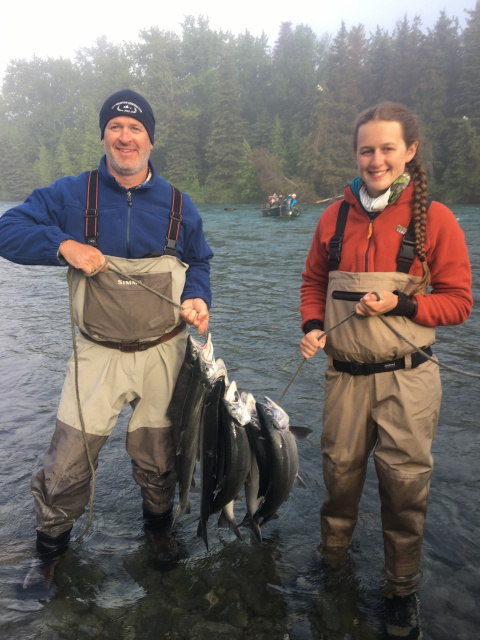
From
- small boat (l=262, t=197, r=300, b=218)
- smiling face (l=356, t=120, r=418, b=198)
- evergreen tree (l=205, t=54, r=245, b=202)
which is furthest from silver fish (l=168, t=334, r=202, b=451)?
evergreen tree (l=205, t=54, r=245, b=202)

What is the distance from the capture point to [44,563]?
11.6 ft

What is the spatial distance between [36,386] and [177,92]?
71947 mm

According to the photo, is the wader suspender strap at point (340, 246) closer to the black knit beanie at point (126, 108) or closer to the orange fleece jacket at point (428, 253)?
the orange fleece jacket at point (428, 253)

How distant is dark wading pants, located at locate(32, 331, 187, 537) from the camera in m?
3.32

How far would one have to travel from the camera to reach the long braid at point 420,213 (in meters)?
2.89

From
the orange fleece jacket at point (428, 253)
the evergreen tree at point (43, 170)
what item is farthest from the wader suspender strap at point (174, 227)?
the evergreen tree at point (43, 170)

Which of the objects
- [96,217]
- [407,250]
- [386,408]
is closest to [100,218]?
[96,217]

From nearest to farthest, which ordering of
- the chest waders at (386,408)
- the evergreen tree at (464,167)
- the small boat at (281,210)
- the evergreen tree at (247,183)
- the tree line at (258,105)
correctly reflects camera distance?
the chest waders at (386,408)
the small boat at (281,210)
the evergreen tree at (464,167)
the tree line at (258,105)
the evergreen tree at (247,183)

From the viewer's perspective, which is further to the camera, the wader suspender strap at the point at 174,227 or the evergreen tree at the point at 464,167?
the evergreen tree at the point at 464,167

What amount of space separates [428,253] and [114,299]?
1901mm

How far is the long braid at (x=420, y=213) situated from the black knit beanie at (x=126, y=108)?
179 centimetres

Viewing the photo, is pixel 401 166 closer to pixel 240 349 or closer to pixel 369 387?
pixel 369 387

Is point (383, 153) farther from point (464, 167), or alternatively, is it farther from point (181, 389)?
point (464, 167)

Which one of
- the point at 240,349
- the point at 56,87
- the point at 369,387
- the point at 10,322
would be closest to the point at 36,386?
the point at 240,349
